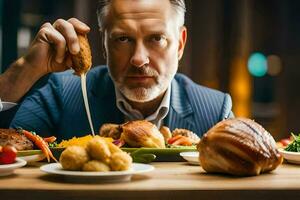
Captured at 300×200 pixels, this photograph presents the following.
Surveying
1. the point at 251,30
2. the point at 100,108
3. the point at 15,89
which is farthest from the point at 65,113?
the point at 251,30

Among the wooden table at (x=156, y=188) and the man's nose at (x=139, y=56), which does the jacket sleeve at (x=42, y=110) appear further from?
the wooden table at (x=156, y=188)

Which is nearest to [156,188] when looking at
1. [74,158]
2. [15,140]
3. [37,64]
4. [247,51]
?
[74,158]

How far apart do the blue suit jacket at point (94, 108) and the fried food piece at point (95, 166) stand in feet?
6.10

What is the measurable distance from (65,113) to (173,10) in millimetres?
1025

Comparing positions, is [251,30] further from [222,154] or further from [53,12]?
[222,154]

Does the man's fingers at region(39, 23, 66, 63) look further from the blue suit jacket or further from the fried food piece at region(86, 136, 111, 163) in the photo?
the fried food piece at region(86, 136, 111, 163)

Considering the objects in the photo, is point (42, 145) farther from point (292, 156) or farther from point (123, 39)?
point (123, 39)

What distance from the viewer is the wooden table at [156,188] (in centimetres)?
152

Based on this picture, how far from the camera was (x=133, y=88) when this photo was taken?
343 cm

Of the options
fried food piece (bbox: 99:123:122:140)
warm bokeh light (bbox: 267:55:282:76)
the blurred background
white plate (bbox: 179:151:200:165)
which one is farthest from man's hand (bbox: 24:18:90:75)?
warm bokeh light (bbox: 267:55:282:76)

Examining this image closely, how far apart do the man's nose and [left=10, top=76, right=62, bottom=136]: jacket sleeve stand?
2.35 feet

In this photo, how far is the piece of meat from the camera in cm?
204

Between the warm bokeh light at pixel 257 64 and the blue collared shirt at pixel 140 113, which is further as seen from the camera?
the warm bokeh light at pixel 257 64

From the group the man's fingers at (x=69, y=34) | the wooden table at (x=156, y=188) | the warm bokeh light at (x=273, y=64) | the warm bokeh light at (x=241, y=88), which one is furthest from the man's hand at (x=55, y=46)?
the warm bokeh light at (x=241, y=88)
